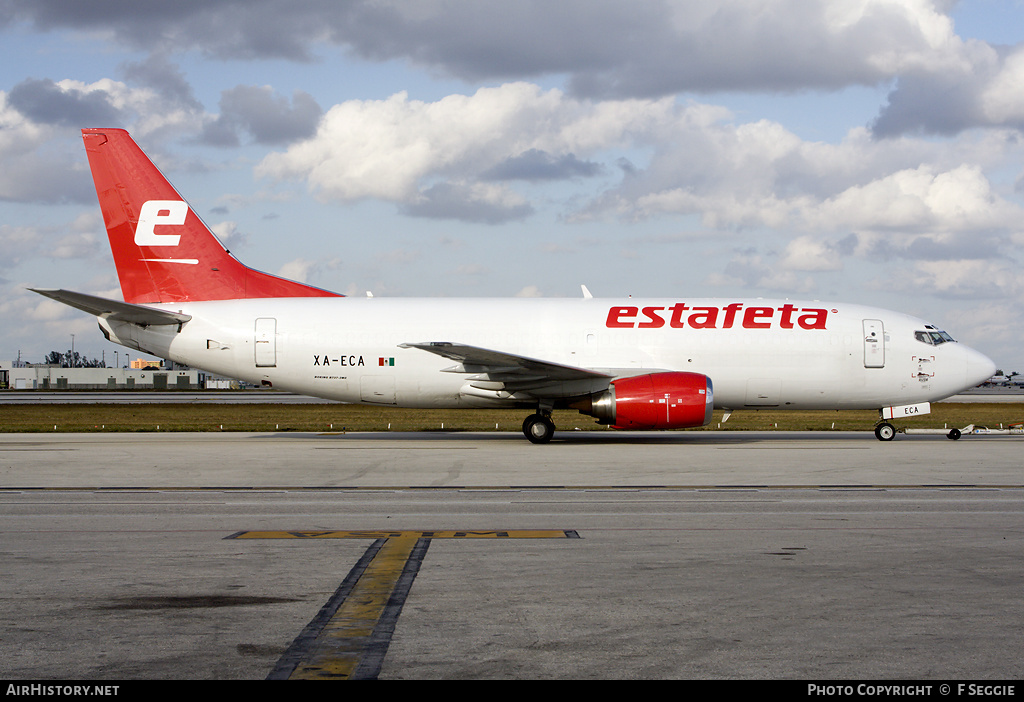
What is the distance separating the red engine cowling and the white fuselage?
1.91 meters

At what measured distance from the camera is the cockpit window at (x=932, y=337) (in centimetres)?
2722

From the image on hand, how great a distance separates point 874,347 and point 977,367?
343 centimetres

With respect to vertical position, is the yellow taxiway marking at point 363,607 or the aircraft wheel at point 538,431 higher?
the aircraft wheel at point 538,431

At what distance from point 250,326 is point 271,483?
11.9 meters

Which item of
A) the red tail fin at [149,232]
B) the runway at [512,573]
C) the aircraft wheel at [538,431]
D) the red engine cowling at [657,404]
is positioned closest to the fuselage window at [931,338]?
the red engine cowling at [657,404]

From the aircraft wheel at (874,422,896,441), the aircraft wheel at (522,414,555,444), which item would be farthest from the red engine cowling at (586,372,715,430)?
the aircraft wheel at (874,422,896,441)

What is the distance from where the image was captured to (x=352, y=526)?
11555mm

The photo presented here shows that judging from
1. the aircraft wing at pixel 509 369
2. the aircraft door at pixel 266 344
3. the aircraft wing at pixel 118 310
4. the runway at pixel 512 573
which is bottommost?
the runway at pixel 512 573

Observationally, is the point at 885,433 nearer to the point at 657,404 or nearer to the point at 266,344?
the point at 657,404

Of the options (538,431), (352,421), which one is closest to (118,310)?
(538,431)

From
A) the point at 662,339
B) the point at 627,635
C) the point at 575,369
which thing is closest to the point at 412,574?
the point at 627,635

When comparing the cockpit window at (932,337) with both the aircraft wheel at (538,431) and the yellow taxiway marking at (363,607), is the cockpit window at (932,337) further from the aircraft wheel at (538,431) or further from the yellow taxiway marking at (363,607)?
the yellow taxiway marking at (363,607)

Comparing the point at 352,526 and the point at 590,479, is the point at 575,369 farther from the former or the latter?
the point at 352,526

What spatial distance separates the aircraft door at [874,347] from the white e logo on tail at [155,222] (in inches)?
A: 842
